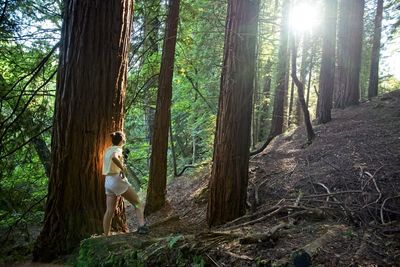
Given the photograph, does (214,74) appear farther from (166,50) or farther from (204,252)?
(204,252)

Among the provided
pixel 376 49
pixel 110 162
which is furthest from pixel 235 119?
pixel 376 49

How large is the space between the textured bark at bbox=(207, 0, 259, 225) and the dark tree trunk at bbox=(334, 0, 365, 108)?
943 centimetres

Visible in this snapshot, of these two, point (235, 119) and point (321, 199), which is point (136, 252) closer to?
point (235, 119)

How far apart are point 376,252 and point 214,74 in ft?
38.3

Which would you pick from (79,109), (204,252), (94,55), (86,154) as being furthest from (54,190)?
(204,252)

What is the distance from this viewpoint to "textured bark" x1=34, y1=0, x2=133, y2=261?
214 inches

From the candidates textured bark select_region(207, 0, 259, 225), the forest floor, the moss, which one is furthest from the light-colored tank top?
textured bark select_region(207, 0, 259, 225)

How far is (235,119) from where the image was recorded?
5930 mm

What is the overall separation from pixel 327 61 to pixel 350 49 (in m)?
3.62

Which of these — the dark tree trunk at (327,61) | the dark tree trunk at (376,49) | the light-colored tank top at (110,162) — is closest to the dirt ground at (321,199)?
the dark tree trunk at (327,61)

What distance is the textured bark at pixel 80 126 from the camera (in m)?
5.44

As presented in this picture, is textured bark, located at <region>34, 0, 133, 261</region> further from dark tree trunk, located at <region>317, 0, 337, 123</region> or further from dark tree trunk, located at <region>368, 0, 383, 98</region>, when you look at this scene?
dark tree trunk, located at <region>368, 0, 383, 98</region>

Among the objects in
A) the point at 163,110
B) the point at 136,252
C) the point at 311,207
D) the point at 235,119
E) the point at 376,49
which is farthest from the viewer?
the point at 376,49

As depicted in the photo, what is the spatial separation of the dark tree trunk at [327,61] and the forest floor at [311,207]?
539 millimetres
